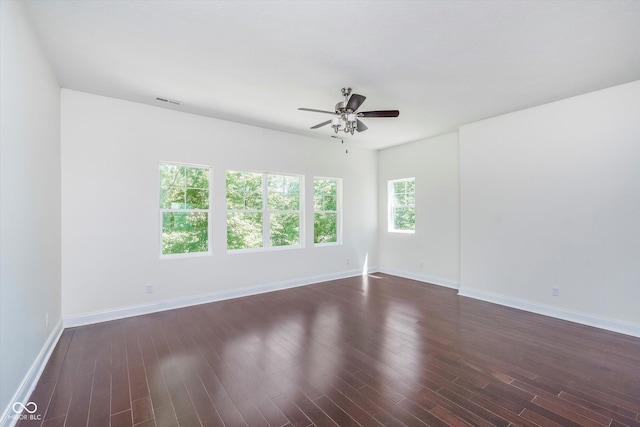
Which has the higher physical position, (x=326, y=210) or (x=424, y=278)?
(x=326, y=210)

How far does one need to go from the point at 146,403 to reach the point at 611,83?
566 cm

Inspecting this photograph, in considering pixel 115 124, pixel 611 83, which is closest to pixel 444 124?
pixel 611 83

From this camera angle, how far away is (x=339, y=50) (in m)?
2.70

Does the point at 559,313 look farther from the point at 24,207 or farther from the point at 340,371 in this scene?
the point at 24,207

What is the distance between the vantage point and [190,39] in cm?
255

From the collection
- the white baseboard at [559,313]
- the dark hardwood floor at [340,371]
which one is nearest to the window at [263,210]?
the dark hardwood floor at [340,371]

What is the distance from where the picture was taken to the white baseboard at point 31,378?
1.84 m

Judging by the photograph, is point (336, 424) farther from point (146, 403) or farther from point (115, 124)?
point (115, 124)

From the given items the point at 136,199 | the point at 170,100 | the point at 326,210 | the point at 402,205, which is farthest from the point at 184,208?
the point at 402,205

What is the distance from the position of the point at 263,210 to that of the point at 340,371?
3.30 m

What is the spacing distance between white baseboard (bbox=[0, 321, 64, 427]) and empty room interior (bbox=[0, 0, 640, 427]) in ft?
0.08

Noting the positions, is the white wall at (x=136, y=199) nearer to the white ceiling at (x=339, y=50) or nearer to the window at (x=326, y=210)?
the white ceiling at (x=339, y=50)

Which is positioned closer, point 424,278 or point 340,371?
point 340,371

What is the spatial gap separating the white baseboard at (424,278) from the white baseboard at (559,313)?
47cm
